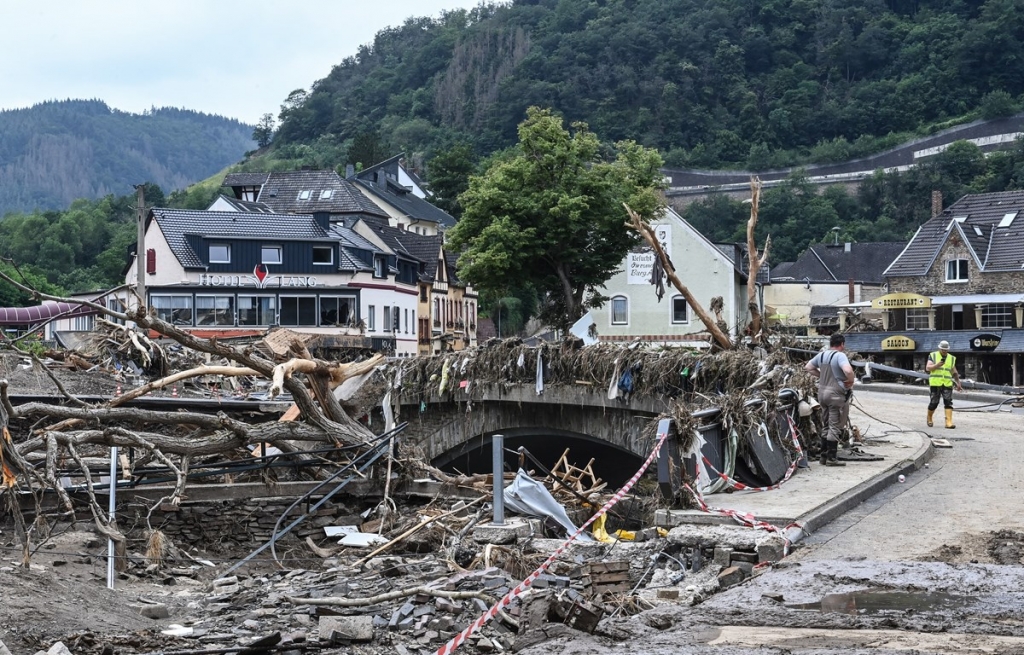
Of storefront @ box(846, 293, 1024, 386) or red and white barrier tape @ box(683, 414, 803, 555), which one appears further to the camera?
storefront @ box(846, 293, 1024, 386)

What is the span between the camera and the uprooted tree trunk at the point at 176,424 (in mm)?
13672

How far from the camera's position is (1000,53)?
15975cm

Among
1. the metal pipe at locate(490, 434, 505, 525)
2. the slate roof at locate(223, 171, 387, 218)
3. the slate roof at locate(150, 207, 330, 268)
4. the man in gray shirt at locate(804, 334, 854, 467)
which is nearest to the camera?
the metal pipe at locate(490, 434, 505, 525)

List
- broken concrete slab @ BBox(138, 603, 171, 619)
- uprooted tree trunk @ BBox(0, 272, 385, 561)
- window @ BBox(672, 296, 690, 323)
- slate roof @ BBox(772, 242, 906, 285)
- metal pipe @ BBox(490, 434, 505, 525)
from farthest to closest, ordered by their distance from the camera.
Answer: slate roof @ BBox(772, 242, 906, 285) < window @ BBox(672, 296, 690, 323) < uprooted tree trunk @ BBox(0, 272, 385, 561) < metal pipe @ BBox(490, 434, 505, 525) < broken concrete slab @ BBox(138, 603, 171, 619)

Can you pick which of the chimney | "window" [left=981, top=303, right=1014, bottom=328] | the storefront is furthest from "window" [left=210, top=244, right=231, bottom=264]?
"window" [left=981, top=303, right=1014, bottom=328]

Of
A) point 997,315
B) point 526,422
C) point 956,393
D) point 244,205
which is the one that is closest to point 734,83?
point 244,205

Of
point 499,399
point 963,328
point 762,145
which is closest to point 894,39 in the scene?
point 762,145

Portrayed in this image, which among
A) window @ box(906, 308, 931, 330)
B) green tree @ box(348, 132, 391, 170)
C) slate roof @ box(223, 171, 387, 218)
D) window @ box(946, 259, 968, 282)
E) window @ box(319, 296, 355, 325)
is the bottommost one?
window @ box(906, 308, 931, 330)

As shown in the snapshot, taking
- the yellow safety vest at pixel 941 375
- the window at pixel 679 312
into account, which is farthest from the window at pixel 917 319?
the yellow safety vest at pixel 941 375

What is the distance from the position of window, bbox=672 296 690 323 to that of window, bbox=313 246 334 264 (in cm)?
1716

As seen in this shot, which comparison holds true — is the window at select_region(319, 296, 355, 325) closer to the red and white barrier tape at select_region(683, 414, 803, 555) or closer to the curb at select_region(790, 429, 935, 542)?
Result: the curb at select_region(790, 429, 935, 542)

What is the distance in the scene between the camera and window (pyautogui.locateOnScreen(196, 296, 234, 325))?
5978 cm

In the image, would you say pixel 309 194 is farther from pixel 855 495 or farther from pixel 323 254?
pixel 855 495

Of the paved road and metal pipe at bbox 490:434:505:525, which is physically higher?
metal pipe at bbox 490:434:505:525
